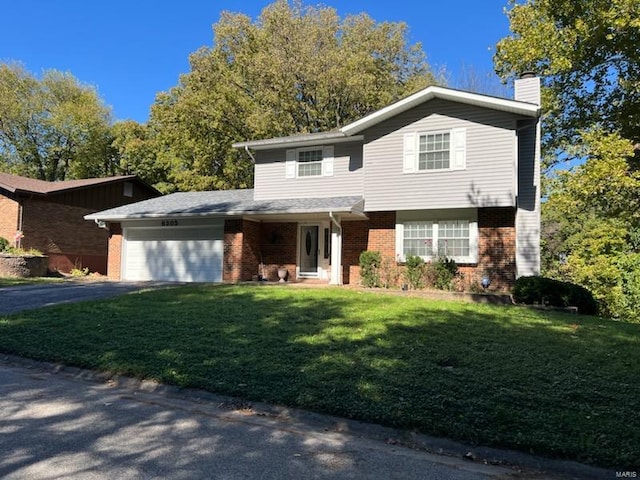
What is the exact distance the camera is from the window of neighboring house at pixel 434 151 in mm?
15367

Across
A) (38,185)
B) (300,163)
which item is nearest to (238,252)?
(300,163)

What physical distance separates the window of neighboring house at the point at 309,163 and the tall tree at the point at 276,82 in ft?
30.9

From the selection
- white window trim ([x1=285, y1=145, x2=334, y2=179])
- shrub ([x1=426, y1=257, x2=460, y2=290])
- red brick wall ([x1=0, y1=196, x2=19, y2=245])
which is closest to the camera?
shrub ([x1=426, y1=257, x2=460, y2=290])

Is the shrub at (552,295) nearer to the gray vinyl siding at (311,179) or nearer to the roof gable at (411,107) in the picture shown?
the roof gable at (411,107)

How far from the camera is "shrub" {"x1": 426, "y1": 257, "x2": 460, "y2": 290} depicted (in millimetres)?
15016

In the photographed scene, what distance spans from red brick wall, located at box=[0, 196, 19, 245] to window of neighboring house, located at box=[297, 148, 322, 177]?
14043mm

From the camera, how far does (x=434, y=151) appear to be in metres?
15.5

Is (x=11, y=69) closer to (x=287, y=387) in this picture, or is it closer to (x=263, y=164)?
(x=263, y=164)

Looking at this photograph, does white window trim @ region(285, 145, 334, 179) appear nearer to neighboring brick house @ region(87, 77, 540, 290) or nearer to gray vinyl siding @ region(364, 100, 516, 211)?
neighboring brick house @ region(87, 77, 540, 290)

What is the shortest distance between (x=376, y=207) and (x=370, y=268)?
1.90 m

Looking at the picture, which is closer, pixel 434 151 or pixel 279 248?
pixel 434 151

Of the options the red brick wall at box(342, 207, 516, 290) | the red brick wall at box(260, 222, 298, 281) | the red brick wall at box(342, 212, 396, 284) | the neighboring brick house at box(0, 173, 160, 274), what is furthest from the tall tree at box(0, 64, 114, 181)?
the red brick wall at box(342, 207, 516, 290)

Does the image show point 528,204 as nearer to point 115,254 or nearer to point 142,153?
point 115,254

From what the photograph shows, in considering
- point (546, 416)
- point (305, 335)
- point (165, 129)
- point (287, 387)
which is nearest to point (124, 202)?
point (165, 129)
